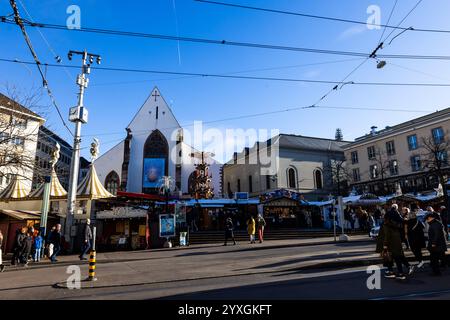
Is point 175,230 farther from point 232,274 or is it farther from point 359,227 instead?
point 359,227

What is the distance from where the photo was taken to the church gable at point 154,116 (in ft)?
149

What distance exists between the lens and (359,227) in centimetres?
2766

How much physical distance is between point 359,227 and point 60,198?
25141mm

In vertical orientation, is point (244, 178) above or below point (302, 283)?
above

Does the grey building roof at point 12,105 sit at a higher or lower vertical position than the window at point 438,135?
lower

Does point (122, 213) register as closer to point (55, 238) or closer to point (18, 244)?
point (55, 238)

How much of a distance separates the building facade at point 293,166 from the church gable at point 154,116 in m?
13.8

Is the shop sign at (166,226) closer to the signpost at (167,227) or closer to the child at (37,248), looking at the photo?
the signpost at (167,227)

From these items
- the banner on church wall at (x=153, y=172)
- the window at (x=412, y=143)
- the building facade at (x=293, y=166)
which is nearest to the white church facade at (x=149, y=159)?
the banner on church wall at (x=153, y=172)

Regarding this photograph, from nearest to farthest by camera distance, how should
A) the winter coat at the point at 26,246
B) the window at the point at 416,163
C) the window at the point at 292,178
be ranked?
the winter coat at the point at 26,246 → the window at the point at 416,163 → the window at the point at 292,178

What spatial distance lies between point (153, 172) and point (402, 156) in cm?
3460
